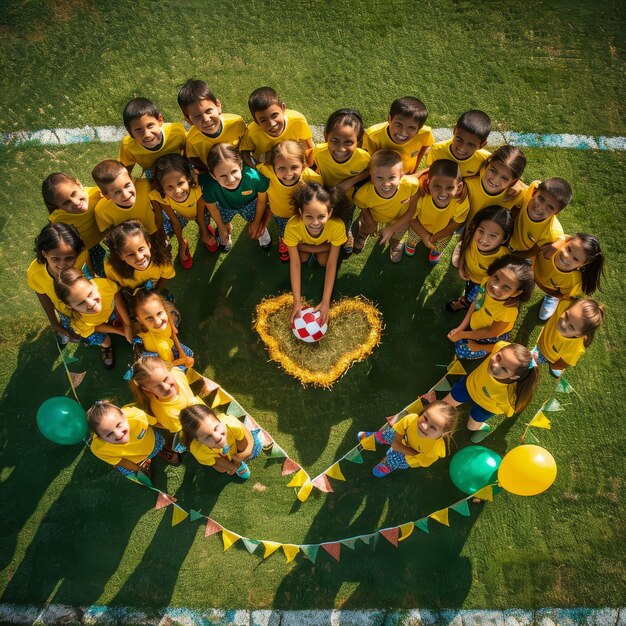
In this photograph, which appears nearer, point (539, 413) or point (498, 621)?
point (498, 621)

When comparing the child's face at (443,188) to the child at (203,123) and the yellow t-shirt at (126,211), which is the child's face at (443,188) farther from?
the yellow t-shirt at (126,211)

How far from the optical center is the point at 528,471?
14.5ft

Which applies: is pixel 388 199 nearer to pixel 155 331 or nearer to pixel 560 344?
pixel 560 344

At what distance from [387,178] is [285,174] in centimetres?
89

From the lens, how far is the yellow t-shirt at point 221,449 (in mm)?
4625

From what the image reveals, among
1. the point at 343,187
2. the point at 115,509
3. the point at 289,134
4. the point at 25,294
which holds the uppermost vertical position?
the point at 289,134

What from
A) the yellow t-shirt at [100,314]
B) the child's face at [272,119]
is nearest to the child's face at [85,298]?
the yellow t-shirt at [100,314]

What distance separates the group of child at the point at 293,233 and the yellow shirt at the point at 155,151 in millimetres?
17

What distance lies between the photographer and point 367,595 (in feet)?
16.7

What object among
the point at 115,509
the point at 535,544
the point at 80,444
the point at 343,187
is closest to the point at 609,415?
the point at 535,544

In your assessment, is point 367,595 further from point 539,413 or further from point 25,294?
point 25,294

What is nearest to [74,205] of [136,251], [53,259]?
[53,259]

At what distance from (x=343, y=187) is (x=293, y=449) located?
2640 mm

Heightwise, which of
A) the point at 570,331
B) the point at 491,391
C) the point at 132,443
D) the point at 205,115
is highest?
the point at 205,115
